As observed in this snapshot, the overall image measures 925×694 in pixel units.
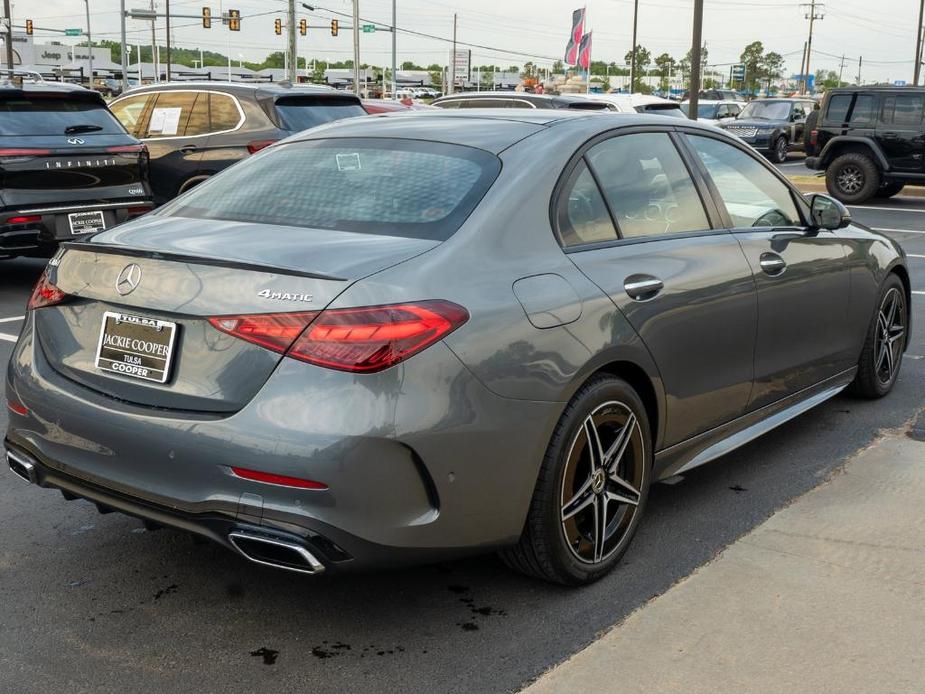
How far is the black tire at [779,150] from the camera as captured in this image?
29.6 m

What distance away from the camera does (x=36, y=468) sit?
134 inches

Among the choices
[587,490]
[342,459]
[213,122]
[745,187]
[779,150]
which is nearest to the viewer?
[342,459]

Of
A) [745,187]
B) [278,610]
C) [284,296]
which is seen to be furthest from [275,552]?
[745,187]

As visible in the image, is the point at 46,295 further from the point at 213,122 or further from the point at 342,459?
the point at 213,122

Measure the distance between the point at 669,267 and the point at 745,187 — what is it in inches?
40.6

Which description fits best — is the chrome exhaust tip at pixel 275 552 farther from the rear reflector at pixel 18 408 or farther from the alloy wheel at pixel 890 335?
the alloy wheel at pixel 890 335

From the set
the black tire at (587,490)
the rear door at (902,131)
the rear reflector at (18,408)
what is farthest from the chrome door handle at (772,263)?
the rear door at (902,131)

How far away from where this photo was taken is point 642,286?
377 cm

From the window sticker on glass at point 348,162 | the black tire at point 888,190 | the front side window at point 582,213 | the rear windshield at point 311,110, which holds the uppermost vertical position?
the rear windshield at point 311,110

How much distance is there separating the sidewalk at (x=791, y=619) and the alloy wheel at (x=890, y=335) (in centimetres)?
172

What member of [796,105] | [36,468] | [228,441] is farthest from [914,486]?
[796,105]

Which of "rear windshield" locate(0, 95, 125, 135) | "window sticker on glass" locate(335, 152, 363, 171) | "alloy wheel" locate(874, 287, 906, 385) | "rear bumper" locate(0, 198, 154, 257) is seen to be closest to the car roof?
"window sticker on glass" locate(335, 152, 363, 171)

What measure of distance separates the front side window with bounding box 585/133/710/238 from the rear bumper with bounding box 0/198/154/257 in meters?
5.68

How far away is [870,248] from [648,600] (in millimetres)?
2830
